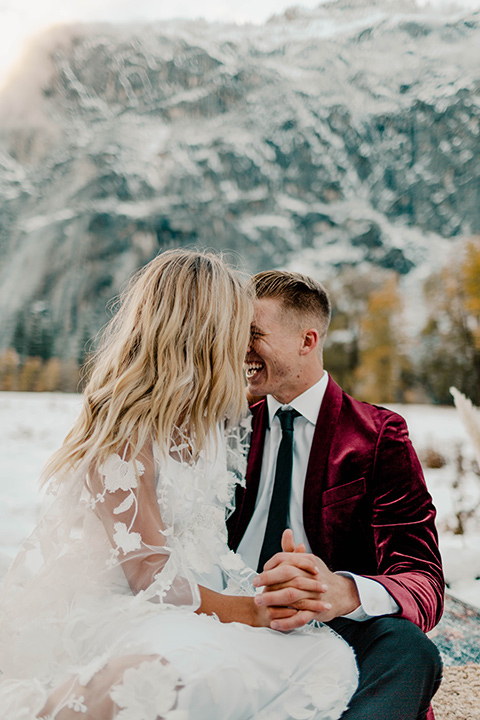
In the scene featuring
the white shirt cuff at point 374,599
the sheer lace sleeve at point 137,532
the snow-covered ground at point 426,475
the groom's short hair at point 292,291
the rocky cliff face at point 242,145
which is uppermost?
the rocky cliff face at point 242,145

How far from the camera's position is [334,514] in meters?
1.54

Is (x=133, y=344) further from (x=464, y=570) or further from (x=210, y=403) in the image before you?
(x=464, y=570)

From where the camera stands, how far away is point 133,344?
1361mm

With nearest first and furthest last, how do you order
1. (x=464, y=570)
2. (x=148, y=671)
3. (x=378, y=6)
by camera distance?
1. (x=148, y=671)
2. (x=464, y=570)
3. (x=378, y=6)

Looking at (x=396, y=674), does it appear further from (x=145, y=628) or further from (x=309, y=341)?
(x=309, y=341)

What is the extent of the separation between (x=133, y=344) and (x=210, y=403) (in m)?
0.26

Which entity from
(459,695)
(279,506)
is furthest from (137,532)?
(459,695)

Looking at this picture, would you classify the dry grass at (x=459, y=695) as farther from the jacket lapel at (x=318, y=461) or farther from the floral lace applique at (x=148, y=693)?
the floral lace applique at (x=148, y=693)

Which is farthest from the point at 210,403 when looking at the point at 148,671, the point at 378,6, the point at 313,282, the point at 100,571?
the point at 378,6

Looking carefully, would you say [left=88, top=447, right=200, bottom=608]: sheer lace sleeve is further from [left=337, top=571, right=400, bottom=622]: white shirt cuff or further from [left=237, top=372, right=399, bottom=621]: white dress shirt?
[left=237, top=372, right=399, bottom=621]: white dress shirt

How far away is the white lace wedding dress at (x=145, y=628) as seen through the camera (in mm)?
934

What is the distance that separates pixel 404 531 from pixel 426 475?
5433mm

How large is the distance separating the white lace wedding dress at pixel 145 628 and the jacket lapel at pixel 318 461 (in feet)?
0.96

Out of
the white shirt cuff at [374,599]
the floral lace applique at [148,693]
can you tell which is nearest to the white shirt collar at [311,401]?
the white shirt cuff at [374,599]
